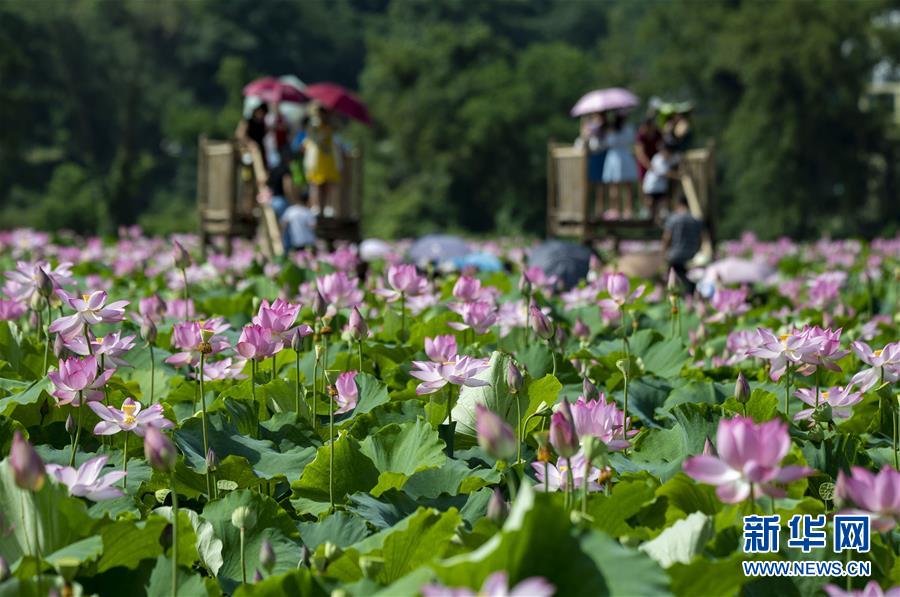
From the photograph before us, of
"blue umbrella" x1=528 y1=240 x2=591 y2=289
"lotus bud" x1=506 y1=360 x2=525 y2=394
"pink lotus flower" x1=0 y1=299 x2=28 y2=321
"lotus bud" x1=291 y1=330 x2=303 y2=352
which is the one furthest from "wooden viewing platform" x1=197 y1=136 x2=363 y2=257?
"lotus bud" x1=506 y1=360 x2=525 y2=394

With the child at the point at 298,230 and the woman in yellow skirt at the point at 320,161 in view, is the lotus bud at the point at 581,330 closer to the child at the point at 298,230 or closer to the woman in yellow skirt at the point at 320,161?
the child at the point at 298,230

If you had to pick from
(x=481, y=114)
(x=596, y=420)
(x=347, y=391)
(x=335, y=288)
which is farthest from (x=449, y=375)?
(x=481, y=114)

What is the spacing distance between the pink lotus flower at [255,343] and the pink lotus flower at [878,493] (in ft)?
4.06

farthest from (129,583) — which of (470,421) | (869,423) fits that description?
(869,423)

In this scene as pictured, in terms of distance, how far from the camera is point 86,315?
2463mm

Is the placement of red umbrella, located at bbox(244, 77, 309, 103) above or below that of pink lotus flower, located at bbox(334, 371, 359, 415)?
above

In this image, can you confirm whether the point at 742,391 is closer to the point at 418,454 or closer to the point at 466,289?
the point at 418,454

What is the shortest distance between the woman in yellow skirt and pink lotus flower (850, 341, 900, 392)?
7.38 meters

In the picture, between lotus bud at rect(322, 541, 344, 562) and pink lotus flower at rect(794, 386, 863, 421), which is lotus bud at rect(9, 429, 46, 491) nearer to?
lotus bud at rect(322, 541, 344, 562)

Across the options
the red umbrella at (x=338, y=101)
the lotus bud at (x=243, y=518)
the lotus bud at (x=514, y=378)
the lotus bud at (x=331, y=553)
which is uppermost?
the red umbrella at (x=338, y=101)

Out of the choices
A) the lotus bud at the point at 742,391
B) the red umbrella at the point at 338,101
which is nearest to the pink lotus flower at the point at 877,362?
the lotus bud at the point at 742,391

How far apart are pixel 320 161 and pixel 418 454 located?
24.6 ft

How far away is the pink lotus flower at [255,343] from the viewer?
236cm

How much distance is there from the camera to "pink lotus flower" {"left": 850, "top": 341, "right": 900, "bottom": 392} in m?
→ 2.39
